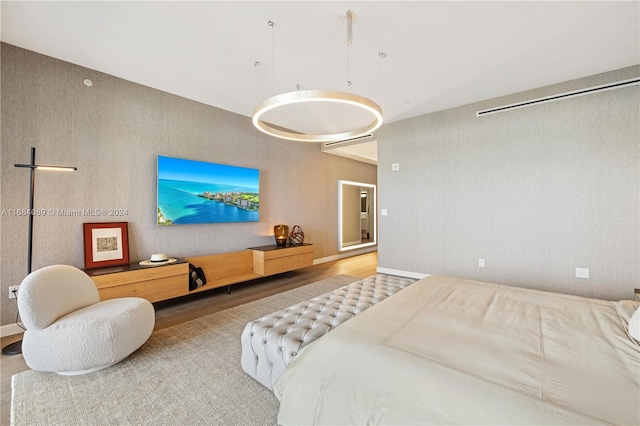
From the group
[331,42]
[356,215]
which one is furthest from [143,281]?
[356,215]

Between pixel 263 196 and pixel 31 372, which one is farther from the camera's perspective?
pixel 263 196

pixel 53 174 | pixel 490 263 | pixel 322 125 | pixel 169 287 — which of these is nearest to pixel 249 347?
pixel 169 287

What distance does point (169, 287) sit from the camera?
3.30m

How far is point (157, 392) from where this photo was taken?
1.77 metres

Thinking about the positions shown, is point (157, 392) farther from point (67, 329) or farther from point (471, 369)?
point (471, 369)

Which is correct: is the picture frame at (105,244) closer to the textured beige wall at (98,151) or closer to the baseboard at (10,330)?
the textured beige wall at (98,151)

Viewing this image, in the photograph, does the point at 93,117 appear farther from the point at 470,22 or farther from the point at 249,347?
the point at 470,22

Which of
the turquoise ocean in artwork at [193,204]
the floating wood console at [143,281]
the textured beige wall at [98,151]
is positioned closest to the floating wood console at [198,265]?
the floating wood console at [143,281]

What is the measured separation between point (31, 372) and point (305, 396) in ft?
7.25

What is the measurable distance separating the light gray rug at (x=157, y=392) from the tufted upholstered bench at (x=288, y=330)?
17 cm

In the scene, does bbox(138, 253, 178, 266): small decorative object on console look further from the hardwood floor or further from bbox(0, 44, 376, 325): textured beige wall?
the hardwood floor

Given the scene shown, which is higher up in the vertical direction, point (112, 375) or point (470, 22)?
point (470, 22)

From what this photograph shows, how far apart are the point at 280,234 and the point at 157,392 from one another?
3.25 metres

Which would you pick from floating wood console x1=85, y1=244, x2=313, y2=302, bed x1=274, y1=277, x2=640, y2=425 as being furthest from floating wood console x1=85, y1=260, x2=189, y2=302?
bed x1=274, y1=277, x2=640, y2=425
